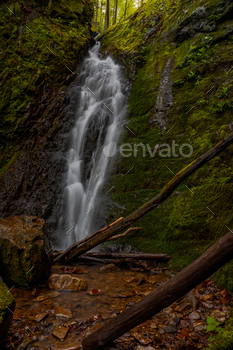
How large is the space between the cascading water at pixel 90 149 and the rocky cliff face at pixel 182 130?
66 cm

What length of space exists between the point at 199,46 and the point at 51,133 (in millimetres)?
5737

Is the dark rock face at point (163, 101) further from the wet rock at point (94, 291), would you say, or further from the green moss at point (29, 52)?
the green moss at point (29, 52)

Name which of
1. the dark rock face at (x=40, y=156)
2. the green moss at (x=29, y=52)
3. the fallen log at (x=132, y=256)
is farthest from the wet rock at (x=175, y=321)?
the green moss at (x=29, y=52)

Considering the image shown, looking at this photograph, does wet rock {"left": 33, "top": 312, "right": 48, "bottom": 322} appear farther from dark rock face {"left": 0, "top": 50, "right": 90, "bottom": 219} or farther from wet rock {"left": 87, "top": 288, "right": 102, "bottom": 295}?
dark rock face {"left": 0, "top": 50, "right": 90, "bottom": 219}

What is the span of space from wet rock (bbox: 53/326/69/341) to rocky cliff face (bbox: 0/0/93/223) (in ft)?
13.7

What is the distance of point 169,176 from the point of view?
18.1 ft

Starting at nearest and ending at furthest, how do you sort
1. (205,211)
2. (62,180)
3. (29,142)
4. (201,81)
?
(205,211) → (201,81) → (62,180) → (29,142)

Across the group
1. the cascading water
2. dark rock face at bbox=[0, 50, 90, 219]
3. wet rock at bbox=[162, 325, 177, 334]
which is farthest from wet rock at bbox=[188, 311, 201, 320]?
dark rock face at bbox=[0, 50, 90, 219]

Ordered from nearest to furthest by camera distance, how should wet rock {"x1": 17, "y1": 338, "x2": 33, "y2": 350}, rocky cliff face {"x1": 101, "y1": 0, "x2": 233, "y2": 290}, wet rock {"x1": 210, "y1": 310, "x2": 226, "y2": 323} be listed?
wet rock {"x1": 17, "y1": 338, "x2": 33, "y2": 350} → wet rock {"x1": 210, "y1": 310, "x2": 226, "y2": 323} → rocky cliff face {"x1": 101, "y1": 0, "x2": 233, "y2": 290}

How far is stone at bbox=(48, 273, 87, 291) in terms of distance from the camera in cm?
376

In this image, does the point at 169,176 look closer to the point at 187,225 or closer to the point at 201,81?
the point at 187,225

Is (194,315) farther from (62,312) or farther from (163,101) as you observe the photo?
(163,101)

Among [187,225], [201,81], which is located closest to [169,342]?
[187,225]

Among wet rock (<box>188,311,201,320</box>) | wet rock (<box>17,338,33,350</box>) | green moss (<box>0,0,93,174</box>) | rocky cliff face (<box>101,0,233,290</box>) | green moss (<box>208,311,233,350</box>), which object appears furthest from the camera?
green moss (<box>0,0,93,174</box>)
